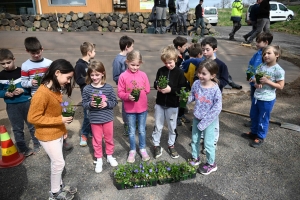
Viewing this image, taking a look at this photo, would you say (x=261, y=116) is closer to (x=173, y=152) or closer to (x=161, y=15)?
(x=173, y=152)

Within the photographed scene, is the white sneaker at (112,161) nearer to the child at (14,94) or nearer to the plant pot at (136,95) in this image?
the plant pot at (136,95)

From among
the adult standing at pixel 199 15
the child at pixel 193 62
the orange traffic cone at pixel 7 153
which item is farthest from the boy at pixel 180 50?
the adult standing at pixel 199 15

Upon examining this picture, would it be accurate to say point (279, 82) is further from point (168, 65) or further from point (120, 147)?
point (120, 147)

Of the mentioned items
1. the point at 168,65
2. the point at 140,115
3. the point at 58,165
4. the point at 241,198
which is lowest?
the point at 241,198

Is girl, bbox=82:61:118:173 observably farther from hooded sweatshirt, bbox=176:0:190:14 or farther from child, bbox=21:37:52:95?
hooded sweatshirt, bbox=176:0:190:14

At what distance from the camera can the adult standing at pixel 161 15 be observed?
521 inches

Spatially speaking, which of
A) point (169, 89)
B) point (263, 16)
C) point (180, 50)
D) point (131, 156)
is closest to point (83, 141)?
point (131, 156)

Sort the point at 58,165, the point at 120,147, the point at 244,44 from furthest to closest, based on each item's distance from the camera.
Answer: the point at 244,44
the point at 120,147
the point at 58,165

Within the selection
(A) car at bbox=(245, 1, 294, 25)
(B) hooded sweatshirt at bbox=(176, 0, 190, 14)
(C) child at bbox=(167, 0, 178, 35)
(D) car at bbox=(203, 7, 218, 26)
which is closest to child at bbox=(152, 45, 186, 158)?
(B) hooded sweatshirt at bbox=(176, 0, 190, 14)

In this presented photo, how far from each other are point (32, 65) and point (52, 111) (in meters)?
1.29

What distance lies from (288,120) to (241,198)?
9.38 ft

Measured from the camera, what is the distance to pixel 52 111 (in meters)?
2.57

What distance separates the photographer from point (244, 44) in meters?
11.4

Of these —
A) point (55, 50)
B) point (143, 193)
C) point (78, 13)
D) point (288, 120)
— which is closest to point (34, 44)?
point (143, 193)
